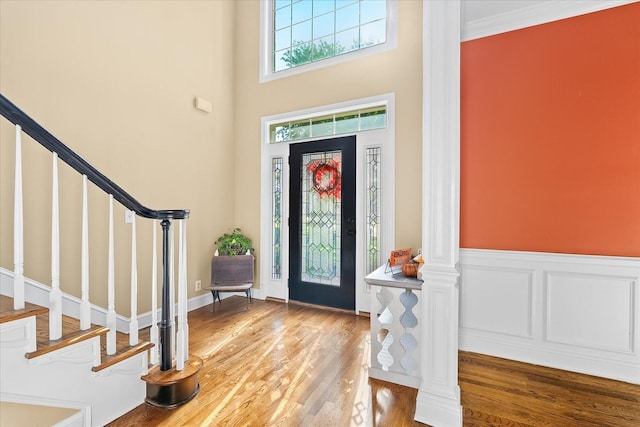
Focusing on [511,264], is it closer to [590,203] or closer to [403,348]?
[590,203]

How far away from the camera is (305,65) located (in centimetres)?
384

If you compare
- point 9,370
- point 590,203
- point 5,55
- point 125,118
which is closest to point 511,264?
point 590,203

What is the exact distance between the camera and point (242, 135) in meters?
4.24

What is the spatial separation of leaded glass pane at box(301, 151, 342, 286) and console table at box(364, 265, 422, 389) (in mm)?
1399

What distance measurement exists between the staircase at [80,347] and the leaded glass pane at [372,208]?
2.07 metres

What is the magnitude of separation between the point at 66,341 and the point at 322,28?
4.03 m

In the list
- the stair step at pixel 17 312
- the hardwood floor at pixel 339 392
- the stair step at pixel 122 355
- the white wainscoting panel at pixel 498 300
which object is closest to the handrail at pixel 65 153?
the stair step at pixel 17 312

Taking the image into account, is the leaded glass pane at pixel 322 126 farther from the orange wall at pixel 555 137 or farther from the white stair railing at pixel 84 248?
the white stair railing at pixel 84 248

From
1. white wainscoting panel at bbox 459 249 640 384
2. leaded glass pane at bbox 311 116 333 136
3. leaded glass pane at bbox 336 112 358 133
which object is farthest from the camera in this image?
leaded glass pane at bbox 311 116 333 136

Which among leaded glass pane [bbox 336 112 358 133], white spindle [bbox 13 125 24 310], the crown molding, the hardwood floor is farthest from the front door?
white spindle [bbox 13 125 24 310]

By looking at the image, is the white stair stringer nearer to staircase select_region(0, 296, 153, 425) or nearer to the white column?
staircase select_region(0, 296, 153, 425)

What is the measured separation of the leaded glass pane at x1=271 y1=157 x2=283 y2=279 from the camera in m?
4.07

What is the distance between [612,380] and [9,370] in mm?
3691

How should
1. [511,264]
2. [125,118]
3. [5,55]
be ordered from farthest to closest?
[125,118] < [511,264] < [5,55]
